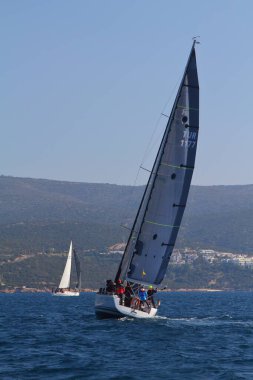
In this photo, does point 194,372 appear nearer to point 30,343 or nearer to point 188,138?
point 30,343

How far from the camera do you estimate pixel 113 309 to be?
5259cm

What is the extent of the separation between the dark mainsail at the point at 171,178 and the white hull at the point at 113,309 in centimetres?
194

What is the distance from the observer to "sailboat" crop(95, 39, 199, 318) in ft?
173

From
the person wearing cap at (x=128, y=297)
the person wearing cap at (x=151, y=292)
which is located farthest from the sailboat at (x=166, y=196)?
the person wearing cap at (x=151, y=292)

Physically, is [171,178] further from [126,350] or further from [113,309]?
[126,350]

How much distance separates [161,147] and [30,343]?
1627cm

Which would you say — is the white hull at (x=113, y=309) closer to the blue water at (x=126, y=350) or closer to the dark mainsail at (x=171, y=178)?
the blue water at (x=126, y=350)

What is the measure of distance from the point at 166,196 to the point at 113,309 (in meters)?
7.19

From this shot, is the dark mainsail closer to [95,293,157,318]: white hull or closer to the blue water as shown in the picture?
[95,293,157,318]: white hull

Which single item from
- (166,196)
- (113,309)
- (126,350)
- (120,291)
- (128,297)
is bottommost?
(126,350)

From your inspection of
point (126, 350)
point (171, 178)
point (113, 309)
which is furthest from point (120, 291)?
point (126, 350)

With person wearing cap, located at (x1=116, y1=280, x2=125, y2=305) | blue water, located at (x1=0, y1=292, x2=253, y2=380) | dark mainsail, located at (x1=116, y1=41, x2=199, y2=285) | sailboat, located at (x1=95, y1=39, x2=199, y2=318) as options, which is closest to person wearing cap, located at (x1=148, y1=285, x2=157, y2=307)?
sailboat, located at (x1=95, y1=39, x2=199, y2=318)

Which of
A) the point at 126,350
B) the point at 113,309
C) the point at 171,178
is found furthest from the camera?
the point at 171,178

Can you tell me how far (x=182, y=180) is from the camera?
173ft
